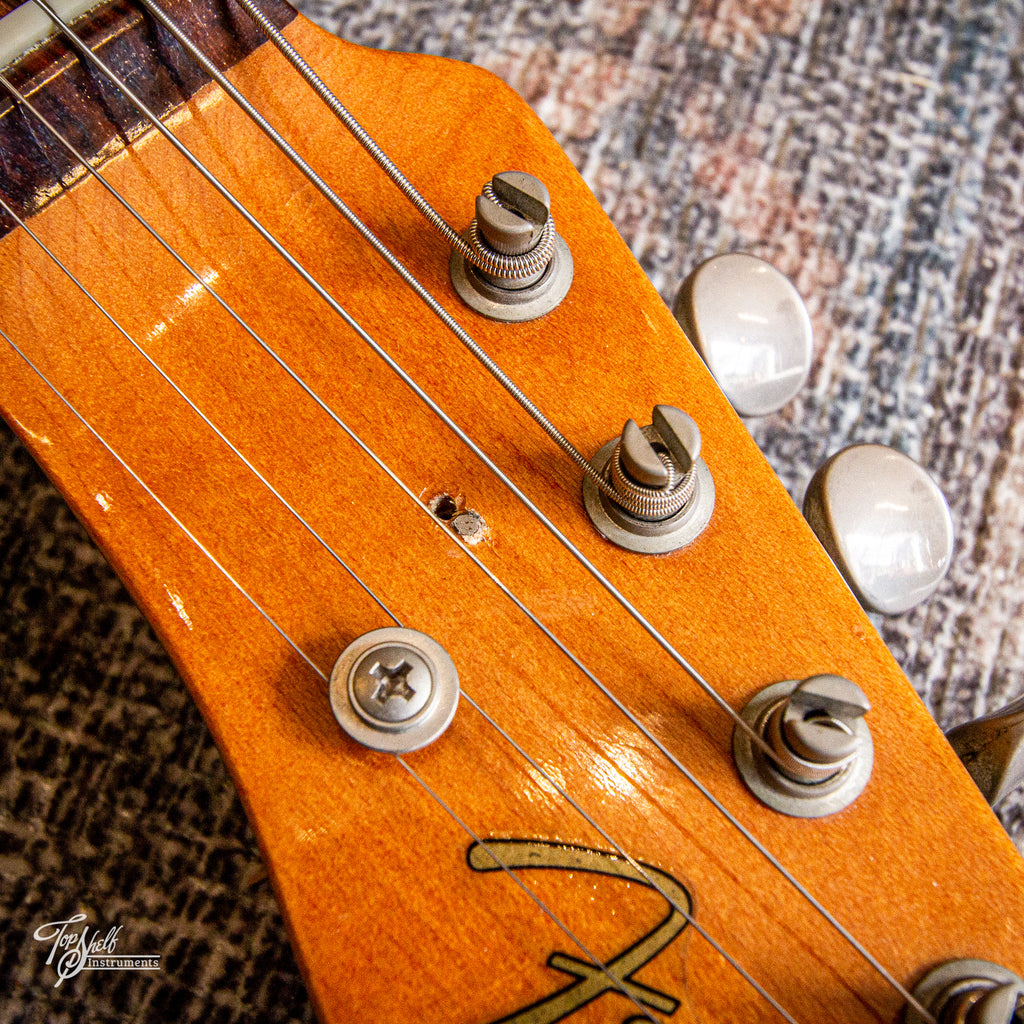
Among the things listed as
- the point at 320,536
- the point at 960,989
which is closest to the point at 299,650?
the point at 320,536

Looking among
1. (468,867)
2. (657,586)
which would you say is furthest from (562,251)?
(468,867)

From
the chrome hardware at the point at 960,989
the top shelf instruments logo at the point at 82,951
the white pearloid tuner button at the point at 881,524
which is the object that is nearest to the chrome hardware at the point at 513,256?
the white pearloid tuner button at the point at 881,524

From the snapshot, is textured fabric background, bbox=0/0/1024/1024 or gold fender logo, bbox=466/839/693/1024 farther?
textured fabric background, bbox=0/0/1024/1024

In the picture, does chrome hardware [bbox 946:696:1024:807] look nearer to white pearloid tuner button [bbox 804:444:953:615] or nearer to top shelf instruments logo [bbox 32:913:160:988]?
white pearloid tuner button [bbox 804:444:953:615]

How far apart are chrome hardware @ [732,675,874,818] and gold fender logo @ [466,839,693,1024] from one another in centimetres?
8

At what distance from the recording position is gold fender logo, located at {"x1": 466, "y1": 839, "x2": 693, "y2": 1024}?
0.51 m

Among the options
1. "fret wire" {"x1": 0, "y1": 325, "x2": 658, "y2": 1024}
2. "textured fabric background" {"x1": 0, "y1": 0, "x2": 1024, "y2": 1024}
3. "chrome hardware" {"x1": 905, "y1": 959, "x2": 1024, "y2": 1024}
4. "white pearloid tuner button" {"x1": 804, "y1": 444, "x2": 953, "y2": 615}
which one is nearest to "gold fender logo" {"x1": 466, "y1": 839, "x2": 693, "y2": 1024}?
"fret wire" {"x1": 0, "y1": 325, "x2": 658, "y2": 1024}

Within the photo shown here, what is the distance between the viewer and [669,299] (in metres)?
1.12

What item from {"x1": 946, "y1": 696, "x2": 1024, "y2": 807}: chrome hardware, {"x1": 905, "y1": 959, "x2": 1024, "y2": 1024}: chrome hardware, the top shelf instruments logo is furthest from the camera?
the top shelf instruments logo

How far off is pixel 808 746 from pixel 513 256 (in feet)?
1.06

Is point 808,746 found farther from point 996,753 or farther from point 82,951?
point 82,951

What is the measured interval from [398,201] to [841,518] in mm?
358

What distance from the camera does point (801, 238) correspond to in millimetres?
1168

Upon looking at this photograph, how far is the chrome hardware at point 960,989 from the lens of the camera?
0.49 meters
